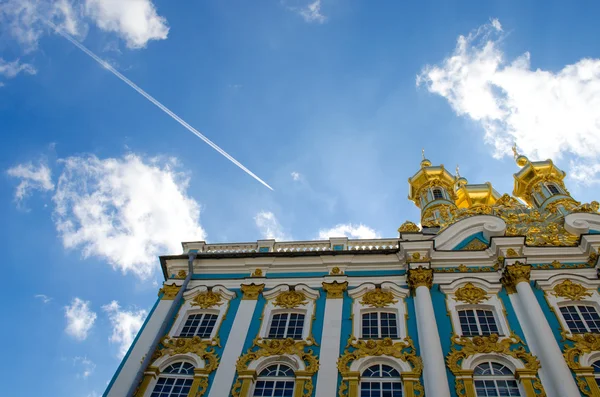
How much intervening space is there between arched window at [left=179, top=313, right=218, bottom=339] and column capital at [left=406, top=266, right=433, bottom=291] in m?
7.03

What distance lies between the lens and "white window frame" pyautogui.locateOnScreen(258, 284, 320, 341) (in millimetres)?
17438

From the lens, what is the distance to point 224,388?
15.5m

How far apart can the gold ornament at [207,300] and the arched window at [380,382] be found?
20.4ft

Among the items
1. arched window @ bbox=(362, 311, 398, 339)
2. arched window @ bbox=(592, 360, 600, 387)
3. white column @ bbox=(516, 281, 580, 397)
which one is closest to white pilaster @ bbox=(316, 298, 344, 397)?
arched window @ bbox=(362, 311, 398, 339)

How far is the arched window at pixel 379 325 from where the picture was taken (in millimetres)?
16891

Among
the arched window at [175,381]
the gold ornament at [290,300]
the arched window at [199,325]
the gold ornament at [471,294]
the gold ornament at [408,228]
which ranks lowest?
the arched window at [175,381]

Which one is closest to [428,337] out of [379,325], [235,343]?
[379,325]

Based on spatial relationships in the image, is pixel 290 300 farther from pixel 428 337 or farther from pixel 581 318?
pixel 581 318

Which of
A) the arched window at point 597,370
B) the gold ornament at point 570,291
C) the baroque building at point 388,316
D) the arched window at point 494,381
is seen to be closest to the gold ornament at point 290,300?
the baroque building at point 388,316

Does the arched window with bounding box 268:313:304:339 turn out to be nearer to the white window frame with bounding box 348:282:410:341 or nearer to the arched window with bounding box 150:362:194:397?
the white window frame with bounding box 348:282:410:341

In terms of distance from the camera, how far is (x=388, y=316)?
58.2ft

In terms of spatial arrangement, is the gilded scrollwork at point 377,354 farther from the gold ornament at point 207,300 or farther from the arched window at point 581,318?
the gold ornament at point 207,300

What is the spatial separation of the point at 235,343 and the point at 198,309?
256cm

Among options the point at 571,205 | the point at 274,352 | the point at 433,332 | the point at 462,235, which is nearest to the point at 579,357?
the point at 433,332
